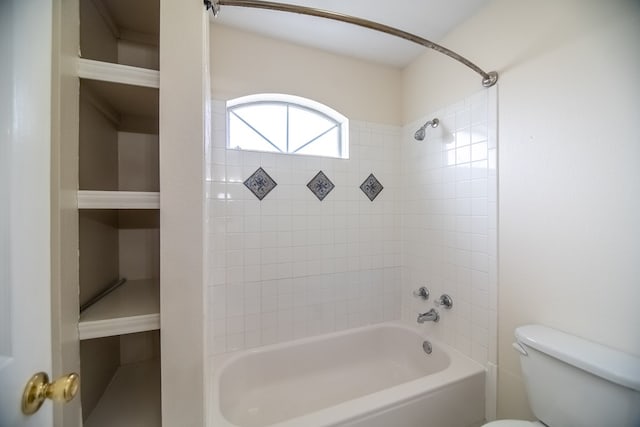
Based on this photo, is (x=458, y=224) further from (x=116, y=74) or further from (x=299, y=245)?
(x=116, y=74)

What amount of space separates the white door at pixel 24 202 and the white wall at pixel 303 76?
1213mm

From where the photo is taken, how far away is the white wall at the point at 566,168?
92cm

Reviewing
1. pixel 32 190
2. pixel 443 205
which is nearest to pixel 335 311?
pixel 443 205

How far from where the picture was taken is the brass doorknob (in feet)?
1.51

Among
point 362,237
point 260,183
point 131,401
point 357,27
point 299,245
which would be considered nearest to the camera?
point 131,401

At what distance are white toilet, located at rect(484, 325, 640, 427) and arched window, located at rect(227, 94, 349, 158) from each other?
5.22 feet

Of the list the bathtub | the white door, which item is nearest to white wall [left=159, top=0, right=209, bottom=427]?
the white door

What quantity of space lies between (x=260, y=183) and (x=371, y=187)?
923 millimetres

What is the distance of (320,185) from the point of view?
188 cm

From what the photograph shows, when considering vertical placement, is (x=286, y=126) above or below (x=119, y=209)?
above

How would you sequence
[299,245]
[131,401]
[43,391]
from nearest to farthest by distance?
[43,391], [131,401], [299,245]

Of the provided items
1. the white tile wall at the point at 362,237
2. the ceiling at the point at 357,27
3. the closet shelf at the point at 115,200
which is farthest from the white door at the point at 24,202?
the ceiling at the point at 357,27

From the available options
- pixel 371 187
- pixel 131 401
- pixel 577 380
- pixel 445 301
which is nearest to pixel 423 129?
pixel 371 187

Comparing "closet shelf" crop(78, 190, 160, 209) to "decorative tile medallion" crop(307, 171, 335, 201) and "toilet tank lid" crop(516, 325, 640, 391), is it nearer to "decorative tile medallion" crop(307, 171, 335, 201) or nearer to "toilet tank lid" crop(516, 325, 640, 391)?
"decorative tile medallion" crop(307, 171, 335, 201)
